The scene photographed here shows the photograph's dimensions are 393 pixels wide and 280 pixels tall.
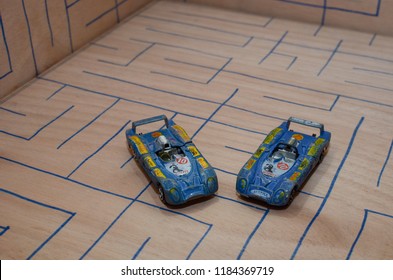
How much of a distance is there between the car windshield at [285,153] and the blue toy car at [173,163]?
5.7 inches

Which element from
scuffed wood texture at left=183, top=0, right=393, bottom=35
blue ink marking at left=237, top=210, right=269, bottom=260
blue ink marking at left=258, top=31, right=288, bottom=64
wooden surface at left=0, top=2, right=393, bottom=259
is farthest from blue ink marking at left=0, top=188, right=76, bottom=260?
scuffed wood texture at left=183, top=0, right=393, bottom=35

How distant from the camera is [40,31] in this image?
1.49 meters

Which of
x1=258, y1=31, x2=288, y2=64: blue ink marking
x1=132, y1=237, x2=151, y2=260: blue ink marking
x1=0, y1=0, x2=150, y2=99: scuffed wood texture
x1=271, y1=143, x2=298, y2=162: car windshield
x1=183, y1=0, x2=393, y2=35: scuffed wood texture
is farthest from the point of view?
x1=183, y1=0, x2=393, y2=35: scuffed wood texture

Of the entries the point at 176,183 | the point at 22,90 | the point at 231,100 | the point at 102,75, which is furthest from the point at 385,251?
the point at 22,90

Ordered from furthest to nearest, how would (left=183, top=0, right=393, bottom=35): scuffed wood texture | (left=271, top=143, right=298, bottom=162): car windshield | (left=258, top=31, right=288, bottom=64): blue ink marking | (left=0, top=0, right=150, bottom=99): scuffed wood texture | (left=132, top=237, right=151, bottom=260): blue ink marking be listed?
1. (left=183, top=0, right=393, bottom=35): scuffed wood texture
2. (left=258, top=31, right=288, bottom=64): blue ink marking
3. (left=0, top=0, right=150, bottom=99): scuffed wood texture
4. (left=271, top=143, right=298, bottom=162): car windshield
5. (left=132, top=237, right=151, bottom=260): blue ink marking

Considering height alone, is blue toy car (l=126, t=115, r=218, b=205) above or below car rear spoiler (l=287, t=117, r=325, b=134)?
below

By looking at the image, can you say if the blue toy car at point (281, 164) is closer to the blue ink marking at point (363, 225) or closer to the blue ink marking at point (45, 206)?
the blue ink marking at point (363, 225)

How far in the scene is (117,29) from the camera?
1770 millimetres

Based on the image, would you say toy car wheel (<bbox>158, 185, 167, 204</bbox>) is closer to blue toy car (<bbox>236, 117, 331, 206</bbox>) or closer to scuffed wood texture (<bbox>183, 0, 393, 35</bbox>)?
blue toy car (<bbox>236, 117, 331, 206</bbox>)

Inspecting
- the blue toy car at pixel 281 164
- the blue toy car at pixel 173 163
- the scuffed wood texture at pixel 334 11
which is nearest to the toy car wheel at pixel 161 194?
the blue toy car at pixel 173 163

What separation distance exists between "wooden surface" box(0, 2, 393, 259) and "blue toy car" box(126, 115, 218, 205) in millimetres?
40

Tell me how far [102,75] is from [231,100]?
15.2 inches

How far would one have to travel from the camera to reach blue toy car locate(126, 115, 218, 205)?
104 cm

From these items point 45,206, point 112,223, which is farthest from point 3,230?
point 112,223
